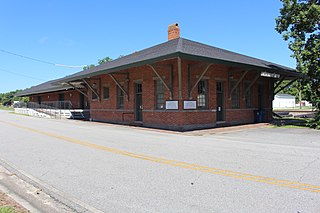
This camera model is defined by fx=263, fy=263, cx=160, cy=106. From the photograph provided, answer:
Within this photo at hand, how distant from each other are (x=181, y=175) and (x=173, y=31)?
16.9 metres

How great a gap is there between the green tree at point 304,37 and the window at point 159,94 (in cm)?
841

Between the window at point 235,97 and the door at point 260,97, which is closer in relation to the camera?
the window at point 235,97

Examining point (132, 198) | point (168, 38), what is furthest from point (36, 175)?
point (168, 38)

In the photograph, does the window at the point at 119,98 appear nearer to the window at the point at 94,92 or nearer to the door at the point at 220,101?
the window at the point at 94,92

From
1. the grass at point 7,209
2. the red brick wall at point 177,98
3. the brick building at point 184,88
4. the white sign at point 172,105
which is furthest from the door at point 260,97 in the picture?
the grass at point 7,209

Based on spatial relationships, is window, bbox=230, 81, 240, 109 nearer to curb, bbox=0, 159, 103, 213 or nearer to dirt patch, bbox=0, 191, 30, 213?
curb, bbox=0, 159, 103, 213

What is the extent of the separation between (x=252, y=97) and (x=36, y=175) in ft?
60.7

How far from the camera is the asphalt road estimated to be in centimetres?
431

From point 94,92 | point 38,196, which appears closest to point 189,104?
point 38,196

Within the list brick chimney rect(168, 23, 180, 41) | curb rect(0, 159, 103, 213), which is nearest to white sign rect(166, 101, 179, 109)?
brick chimney rect(168, 23, 180, 41)

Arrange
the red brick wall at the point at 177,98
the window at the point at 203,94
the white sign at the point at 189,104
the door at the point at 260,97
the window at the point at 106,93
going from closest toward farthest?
the white sign at the point at 189,104 < the red brick wall at the point at 177,98 < the window at the point at 203,94 < the door at the point at 260,97 < the window at the point at 106,93

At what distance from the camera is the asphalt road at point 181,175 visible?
4307 millimetres

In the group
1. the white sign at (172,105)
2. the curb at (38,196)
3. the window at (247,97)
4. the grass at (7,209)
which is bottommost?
the curb at (38,196)

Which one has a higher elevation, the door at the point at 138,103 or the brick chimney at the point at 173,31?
the brick chimney at the point at 173,31
